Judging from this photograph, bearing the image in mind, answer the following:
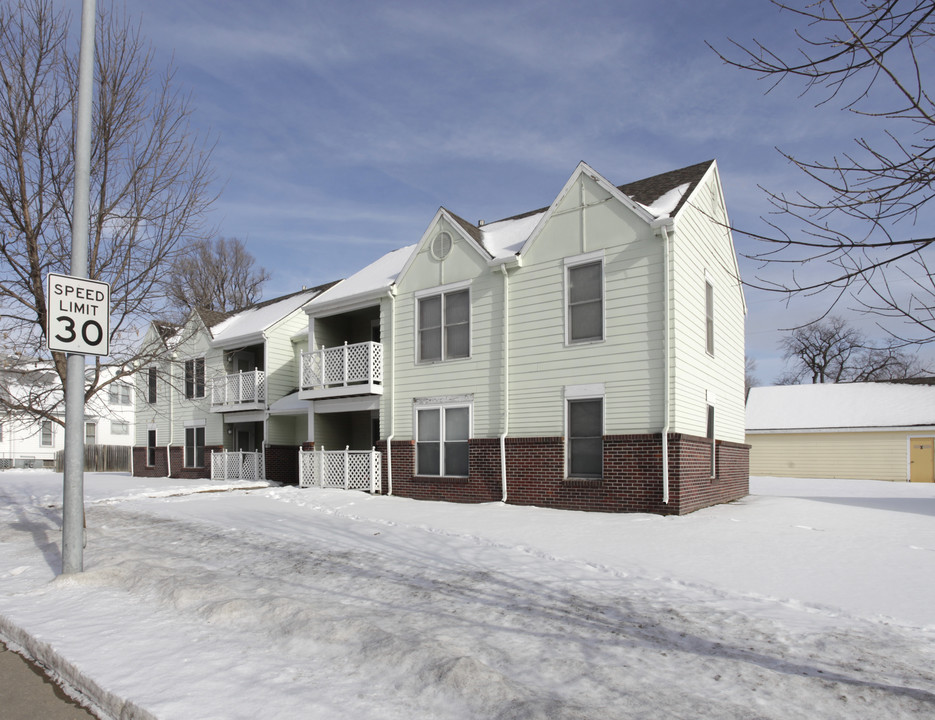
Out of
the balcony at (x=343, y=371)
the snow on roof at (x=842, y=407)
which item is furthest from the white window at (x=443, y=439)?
the snow on roof at (x=842, y=407)

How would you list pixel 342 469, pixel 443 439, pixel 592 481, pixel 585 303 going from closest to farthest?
pixel 592 481 < pixel 585 303 < pixel 443 439 < pixel 342 469

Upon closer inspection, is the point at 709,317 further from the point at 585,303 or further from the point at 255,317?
the point at 255,317

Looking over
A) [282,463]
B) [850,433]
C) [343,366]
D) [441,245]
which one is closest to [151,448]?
[282,463]

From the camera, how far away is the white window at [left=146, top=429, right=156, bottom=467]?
2993cm

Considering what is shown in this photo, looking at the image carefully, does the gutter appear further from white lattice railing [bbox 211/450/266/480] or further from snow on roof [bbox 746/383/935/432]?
snow on roof [bbox 746/383/935/432]

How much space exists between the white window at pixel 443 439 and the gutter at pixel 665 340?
15.5ft

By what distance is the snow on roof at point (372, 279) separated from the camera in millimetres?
18828

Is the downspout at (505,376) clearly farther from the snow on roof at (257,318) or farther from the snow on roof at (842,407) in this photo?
the snow on roof at (842,407)

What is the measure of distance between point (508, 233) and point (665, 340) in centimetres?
595

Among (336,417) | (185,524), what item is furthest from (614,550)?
(336,417)

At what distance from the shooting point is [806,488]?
79.1 ft

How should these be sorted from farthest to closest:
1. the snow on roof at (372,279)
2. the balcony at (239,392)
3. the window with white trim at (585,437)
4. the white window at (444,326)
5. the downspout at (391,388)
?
Result: the balcony at (239,392), the snow on roof at (372,279), the downspout at (391,388), the white window at (444,326), the window with white trim at (585,437)

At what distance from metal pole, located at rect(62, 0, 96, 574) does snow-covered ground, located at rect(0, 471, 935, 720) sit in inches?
18.3

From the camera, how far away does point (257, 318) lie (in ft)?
90.0
